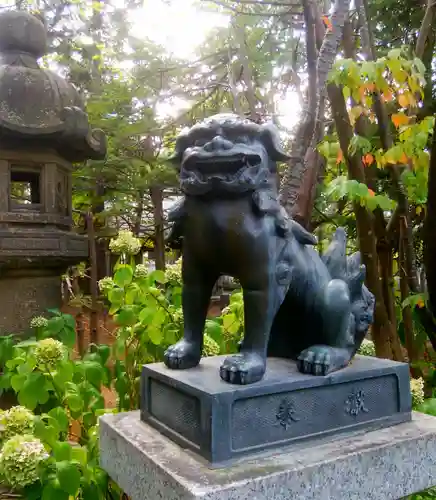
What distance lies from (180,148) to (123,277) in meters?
1.33

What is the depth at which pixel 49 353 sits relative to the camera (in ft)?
6.23

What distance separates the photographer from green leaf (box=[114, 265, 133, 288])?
101 inches

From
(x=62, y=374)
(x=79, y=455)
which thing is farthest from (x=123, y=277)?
(x=79, y=455)

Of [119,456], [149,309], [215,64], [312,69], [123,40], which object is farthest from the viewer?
[123,40]

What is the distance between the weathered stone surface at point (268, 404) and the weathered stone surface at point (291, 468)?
36 millimetres

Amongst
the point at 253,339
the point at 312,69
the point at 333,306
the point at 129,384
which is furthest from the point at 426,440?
the point at 312,69

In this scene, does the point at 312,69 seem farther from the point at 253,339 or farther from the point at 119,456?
the point at 119,456

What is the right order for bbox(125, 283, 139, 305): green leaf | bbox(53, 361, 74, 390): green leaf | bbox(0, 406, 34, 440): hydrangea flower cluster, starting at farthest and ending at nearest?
bbox(125, 283, 139, 305): green leaf → bbox(53, 361, 74, 390): green leaf → bbox(0, 406, 34, 440): hydrangea flower cluster

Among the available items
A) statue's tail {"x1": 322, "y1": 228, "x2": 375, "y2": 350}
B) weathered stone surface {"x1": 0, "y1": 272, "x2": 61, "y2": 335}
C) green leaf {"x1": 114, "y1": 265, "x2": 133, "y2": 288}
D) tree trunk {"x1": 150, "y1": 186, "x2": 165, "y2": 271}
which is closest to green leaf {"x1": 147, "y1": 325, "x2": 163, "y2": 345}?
green leaf {"x1": 114, "y1": 265, "x2": 133, "y2": 288}

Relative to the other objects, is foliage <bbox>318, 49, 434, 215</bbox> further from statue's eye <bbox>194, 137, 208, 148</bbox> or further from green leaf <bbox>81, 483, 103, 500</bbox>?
green leaf <bbox>81, 483, 103, 500</bbox>

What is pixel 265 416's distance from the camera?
126 centimetres

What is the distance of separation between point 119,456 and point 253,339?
57 centimetres

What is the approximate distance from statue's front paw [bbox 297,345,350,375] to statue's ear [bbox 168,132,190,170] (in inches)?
26.5

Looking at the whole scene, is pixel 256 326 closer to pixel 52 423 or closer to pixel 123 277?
pixel 52 423
